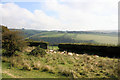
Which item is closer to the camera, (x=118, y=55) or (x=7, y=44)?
(x=7, y=44)

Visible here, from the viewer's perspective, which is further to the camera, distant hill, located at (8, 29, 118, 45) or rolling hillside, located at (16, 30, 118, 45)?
rolling hillside, located at (16, 30, 118, 45)

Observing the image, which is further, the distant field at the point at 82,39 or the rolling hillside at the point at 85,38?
the rolling hillside at the point at 85,38

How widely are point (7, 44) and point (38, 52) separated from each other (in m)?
2.94

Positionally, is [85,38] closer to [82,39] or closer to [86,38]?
[86,38]

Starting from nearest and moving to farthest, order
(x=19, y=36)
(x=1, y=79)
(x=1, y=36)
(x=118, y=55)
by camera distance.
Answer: (x=1, y=79), (x=1, y=36), (x=19, y=36), (x=118, y=55)

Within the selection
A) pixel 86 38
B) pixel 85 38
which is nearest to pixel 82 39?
pixel 85 38

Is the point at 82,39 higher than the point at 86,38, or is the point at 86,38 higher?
the point at 86,38

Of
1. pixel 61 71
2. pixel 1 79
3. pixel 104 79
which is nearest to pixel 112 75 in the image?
pixel 104 79

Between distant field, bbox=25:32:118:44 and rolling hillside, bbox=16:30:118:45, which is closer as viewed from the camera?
distant field, bbox=25:32:118:44

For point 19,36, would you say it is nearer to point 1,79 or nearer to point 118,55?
point 1,79

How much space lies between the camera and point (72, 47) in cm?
1652

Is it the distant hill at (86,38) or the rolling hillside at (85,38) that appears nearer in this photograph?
the distant hill at (86,38)

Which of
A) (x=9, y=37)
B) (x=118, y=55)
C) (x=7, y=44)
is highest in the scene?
(x=9, y=37)

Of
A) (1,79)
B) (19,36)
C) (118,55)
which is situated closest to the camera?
(1,79)
